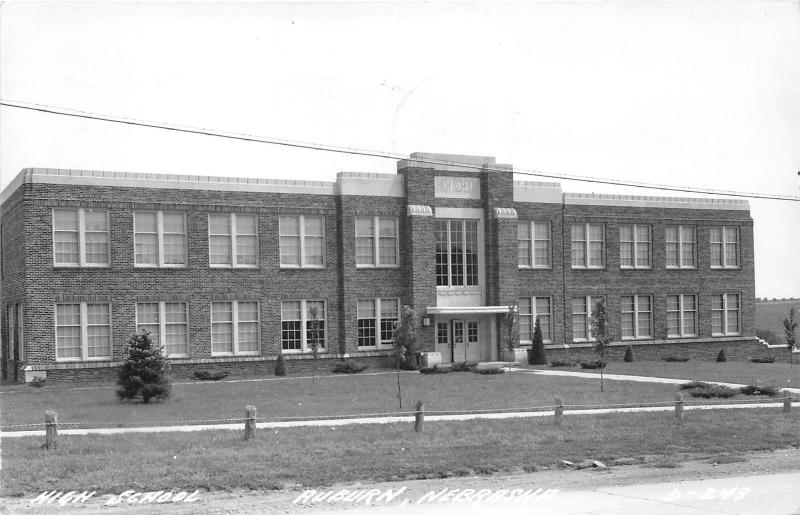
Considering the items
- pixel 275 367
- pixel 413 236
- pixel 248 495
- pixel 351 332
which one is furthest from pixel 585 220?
pixel 248 495

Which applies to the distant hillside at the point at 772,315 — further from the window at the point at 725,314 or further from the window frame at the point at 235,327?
the window frame at the point at 235,327

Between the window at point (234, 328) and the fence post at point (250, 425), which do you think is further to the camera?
the window at point (234, 328)

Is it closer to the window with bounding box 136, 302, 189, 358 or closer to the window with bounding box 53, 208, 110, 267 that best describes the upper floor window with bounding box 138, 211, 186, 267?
the window with bounding box 53, 208, 110, 267

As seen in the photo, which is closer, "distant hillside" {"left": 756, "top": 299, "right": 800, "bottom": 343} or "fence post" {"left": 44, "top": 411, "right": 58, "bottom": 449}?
"fence post" {"left": 44, "top": 411, "right": 58, "bottom": 449}

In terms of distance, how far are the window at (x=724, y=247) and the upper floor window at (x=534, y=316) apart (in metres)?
11.9


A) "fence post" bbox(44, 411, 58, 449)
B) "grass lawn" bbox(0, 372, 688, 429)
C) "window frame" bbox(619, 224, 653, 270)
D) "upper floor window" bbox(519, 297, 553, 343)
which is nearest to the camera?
"fence post" bbox(44, 411, 58, 449)

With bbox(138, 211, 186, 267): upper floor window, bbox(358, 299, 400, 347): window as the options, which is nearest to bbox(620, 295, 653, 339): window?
bbox(358, 299, 400, 347): window

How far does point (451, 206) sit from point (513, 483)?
29445 millimetres

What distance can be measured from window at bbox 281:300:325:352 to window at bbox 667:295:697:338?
21073mm

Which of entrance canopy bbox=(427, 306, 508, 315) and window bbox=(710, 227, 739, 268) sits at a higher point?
window bbox=(710, 227, 739, 268)

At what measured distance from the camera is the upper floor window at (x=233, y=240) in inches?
1571

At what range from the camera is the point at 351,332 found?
42.5 metres

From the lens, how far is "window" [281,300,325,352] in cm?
4150

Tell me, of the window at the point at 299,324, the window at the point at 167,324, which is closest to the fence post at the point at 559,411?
the window at the point at 299,324
